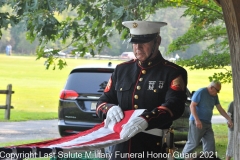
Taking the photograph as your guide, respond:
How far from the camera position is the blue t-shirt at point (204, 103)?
32.4 feet

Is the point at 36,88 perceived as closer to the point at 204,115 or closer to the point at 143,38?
the point at 204,115

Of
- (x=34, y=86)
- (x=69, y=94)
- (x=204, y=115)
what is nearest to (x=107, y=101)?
(x=204, y=115)

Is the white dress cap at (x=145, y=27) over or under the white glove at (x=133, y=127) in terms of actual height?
over

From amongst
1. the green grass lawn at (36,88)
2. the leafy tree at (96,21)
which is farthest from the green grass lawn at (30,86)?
the leafy tree at (96,21)

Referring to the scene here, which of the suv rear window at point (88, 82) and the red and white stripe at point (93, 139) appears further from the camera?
the suv rear window at point (88, 82)

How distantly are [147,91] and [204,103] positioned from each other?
5.80m

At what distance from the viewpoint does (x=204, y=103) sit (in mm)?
9930

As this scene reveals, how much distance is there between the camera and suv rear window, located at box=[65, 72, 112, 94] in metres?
11.0

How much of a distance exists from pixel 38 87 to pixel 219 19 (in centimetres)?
2406

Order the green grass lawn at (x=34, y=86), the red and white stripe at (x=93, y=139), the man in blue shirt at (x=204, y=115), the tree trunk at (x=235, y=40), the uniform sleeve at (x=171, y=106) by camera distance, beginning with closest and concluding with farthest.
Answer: the red and white stripe at (x=93, y=139)
the uniform sleeve at (x=171, y=106)
the tree trunk at (x=235, y=40)
the man in blue shirt at (x=204, y=115)
the green grass lawn at (x=34, y=86)

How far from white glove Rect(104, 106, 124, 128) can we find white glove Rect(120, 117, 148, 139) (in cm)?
17

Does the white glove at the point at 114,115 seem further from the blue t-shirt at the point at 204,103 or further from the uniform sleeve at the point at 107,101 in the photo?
the blue t-shirt at the point at 204,103

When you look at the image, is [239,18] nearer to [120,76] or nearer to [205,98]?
[120,76]

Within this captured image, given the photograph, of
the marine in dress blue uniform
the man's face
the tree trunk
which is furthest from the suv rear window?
the man's face
